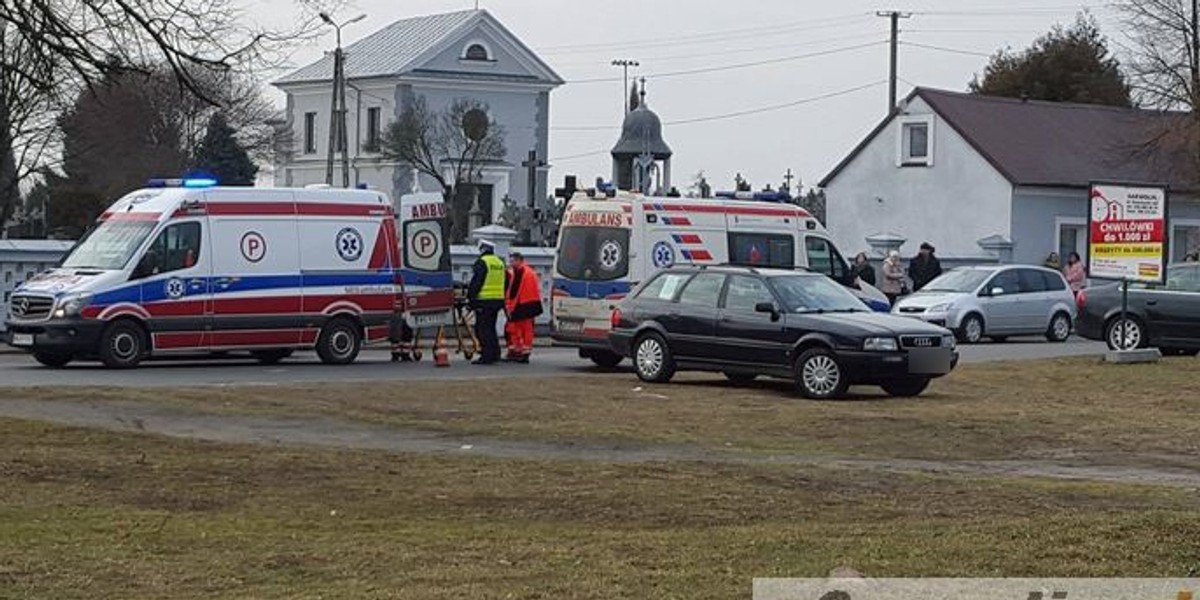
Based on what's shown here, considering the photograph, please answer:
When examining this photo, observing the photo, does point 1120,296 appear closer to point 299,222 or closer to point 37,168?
point 299,222

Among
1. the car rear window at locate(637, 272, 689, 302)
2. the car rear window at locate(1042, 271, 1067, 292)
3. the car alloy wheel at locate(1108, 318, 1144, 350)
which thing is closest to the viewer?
the car rear window at locate(637, 272, 689, 302)

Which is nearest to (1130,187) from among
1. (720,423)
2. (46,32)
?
(720,423)

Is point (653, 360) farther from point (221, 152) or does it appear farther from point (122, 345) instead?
point (221, 152)

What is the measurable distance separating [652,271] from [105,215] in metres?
7.44

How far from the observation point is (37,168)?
179ft

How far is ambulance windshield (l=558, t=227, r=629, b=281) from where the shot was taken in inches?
1113

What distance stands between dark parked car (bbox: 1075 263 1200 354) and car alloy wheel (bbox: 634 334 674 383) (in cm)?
965

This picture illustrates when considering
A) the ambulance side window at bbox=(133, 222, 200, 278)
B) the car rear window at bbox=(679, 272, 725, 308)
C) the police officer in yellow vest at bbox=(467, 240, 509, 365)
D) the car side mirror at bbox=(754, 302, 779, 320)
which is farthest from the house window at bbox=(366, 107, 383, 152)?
A: the car side mirror at bbox=(754, 302, 779, 320)

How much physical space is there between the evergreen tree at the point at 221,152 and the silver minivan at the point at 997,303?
2789 centimetres

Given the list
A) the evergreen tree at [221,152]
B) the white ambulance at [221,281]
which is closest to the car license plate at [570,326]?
the white ambulance at [221,281]

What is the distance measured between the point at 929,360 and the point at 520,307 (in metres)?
7.67

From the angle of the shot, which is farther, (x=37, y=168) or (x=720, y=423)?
(x=37, y=168)

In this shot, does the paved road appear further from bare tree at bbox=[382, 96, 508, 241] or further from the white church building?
the white church building

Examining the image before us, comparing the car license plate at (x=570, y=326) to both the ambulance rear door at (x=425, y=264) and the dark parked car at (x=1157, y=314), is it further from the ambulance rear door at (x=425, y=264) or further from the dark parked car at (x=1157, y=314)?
the dark parked car at (x=1157, y=314)
